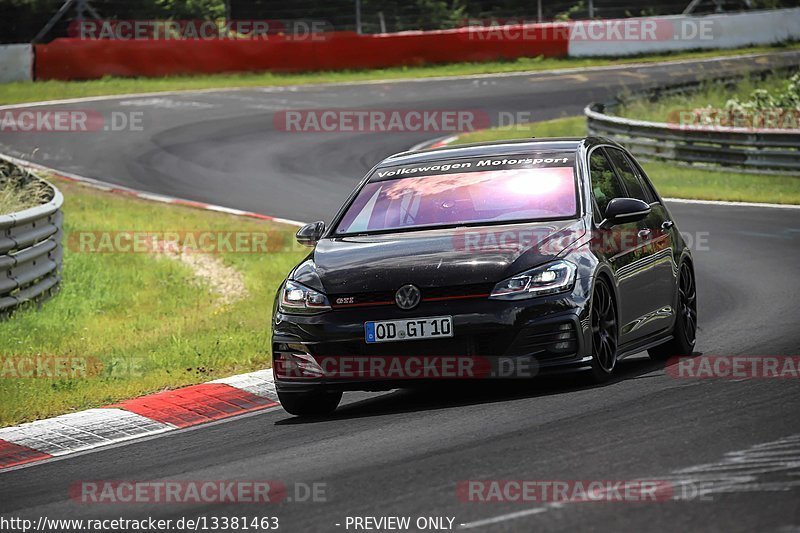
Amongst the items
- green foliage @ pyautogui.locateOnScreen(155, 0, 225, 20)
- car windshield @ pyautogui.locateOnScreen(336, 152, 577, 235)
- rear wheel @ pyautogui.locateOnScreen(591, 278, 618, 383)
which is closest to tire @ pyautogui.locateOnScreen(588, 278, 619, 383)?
rear wheel @ pyautogui.locateOnScreen(591, 278, 618, 383)

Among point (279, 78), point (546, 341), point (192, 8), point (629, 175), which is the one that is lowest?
point (279, 78)

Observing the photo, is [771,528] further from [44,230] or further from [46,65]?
[46,65]

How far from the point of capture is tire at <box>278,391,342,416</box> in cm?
885

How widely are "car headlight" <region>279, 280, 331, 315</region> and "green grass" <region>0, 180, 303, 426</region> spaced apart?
1823 mm

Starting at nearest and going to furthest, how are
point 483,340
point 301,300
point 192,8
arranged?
point 483,340
point 301,300
point 192,8

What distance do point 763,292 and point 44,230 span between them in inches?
268

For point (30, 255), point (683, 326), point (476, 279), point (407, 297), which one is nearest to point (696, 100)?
point (30, 255)

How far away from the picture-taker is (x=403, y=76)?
128 ft

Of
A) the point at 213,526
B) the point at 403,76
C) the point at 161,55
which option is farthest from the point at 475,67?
the point at 213,526

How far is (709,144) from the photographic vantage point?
26.6m

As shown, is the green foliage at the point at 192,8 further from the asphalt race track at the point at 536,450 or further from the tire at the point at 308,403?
the tire at the point at 308,403

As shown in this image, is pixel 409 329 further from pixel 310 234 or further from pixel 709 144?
pixel 709 144

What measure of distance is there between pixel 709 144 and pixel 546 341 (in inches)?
754

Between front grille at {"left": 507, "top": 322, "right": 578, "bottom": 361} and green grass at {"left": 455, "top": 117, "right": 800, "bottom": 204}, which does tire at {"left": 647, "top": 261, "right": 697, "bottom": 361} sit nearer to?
front grille at {"left": 507, "top": 322, "right": 578, "bottom": 361}
